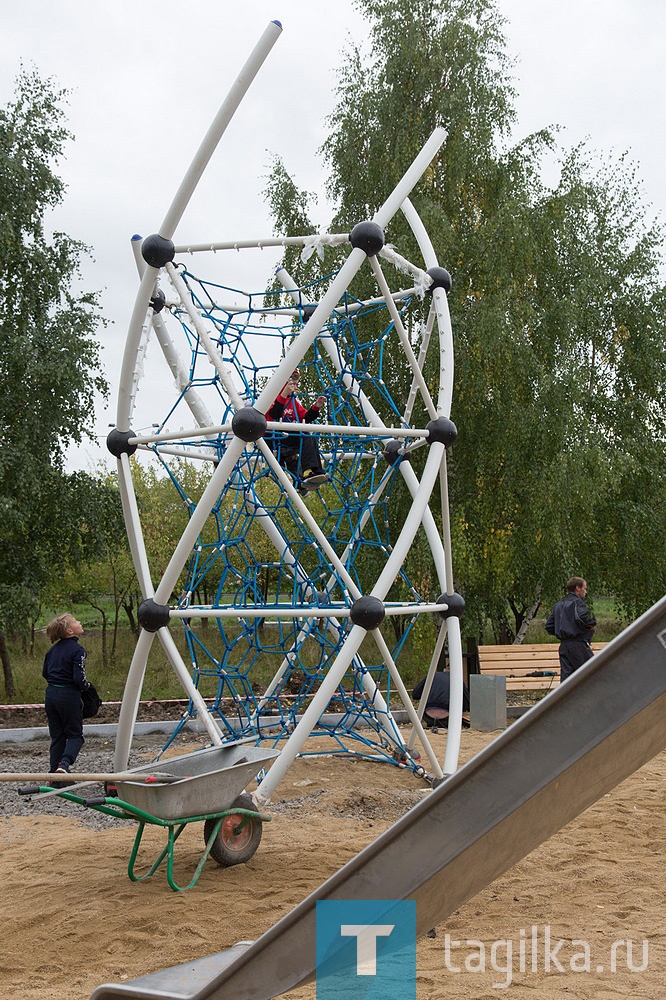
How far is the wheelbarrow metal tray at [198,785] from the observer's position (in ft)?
16.1

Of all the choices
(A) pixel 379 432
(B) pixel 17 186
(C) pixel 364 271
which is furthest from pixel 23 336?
(A) pixel 379 432

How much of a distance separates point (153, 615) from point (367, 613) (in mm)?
1357

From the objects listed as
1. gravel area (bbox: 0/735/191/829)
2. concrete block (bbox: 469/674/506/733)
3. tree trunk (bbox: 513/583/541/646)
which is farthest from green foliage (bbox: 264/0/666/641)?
gravel area (bbox: 0/735/191/829)

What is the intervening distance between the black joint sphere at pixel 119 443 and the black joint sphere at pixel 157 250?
1277 mm

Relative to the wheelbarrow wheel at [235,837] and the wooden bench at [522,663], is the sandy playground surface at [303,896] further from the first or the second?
the wooden bench at [522,663]

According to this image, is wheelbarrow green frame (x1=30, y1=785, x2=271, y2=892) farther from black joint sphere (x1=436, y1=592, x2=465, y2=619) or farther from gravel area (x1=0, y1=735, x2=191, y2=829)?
black joint sphere (x1=436, y1=592, x2=465, y2=619)

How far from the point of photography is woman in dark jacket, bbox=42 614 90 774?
7301 millimetres

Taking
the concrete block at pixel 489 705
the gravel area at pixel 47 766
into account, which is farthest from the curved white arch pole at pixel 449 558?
the concrete block at pixel 489 705

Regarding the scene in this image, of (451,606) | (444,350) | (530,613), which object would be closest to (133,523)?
(451,606)

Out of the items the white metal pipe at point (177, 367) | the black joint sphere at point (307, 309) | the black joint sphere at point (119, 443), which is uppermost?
the black joint sphere at point (307, 309)

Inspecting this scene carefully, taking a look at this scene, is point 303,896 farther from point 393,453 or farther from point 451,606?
point 393,453

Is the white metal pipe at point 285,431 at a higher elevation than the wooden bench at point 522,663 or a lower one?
higher

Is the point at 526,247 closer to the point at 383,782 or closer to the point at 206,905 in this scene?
the point at 383,782

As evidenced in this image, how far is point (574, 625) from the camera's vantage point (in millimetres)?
9922
